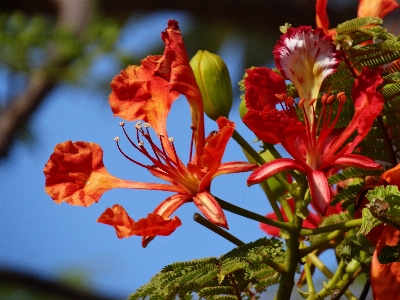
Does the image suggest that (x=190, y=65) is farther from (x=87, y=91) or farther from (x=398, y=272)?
(x=87, y=91)

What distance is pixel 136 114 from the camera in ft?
2.35

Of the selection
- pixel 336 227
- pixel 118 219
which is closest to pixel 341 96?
pixel 336 227

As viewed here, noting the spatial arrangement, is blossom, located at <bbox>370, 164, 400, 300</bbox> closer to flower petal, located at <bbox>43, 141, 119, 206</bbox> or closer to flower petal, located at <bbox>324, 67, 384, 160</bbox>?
flower petal, located at <bbox>324, 67, 384, 160</bbox>

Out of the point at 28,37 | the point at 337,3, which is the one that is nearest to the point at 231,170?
the point at 28,37

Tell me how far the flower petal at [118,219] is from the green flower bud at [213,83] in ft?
0.49

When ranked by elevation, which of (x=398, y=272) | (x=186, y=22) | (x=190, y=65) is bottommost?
(x=398, y=272)

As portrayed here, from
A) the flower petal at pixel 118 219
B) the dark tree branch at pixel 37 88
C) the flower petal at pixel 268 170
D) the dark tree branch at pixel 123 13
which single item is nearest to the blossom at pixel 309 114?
the flower petal at pixel 268 170

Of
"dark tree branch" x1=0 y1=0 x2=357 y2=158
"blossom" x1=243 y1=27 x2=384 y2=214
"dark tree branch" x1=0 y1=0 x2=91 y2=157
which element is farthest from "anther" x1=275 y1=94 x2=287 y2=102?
"dark tree branch" x1=0 y1=0 x2=91 y2=157

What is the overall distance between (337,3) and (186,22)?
1632mm

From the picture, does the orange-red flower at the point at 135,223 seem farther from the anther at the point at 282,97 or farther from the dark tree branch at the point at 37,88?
the dark tree branch at the point at 37,88

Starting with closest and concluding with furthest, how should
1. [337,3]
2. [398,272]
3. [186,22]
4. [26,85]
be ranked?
1. [398,272]
2. [337,3]
3. [26,85]
4. [186,22]

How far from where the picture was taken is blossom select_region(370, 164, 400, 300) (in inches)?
22.4

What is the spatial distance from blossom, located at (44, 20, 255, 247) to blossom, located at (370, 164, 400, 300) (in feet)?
0.41

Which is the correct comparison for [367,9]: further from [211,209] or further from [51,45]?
[51,45]
